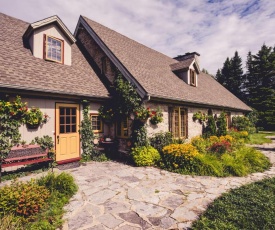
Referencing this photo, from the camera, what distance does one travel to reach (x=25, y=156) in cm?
709

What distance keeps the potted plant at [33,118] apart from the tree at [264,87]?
30734 millimetres

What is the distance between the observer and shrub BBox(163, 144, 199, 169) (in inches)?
316

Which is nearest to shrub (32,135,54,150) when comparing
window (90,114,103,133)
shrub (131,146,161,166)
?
window (90,114,103,133)

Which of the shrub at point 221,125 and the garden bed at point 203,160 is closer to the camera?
the garden bed at point 203,160

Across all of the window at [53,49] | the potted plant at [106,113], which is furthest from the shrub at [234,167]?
the window at [53,49]

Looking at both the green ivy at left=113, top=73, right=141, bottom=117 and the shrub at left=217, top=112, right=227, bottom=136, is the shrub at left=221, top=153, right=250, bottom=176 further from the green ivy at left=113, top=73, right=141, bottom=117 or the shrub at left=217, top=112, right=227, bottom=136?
the shrub at left=217, top=112, right=227, bottom=136

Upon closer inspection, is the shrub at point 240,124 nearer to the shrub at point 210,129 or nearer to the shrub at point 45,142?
the shrub at point 210,129

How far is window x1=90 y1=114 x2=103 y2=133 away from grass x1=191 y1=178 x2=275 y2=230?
6.88m

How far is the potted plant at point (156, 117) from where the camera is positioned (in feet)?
33.6

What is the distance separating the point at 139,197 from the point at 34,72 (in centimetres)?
666

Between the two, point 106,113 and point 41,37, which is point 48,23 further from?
point 106,113

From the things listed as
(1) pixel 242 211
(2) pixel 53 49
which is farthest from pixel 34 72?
(1) pixel 242 211

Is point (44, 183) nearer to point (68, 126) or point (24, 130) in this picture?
point (24, 130)

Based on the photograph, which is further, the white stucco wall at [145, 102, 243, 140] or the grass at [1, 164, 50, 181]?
the white stucco wall at [145, 102, 243, 140]
